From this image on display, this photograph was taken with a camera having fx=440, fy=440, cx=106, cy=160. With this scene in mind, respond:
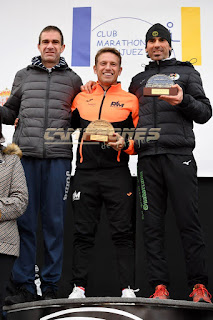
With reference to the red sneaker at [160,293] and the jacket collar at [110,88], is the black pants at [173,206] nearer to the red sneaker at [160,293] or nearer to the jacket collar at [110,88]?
the red sneaker at [160,293]

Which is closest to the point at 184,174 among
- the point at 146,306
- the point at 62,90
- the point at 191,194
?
the point at 191,194

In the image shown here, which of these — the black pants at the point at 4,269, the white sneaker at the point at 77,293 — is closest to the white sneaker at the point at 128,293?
the white sneaker at the point at 77,293

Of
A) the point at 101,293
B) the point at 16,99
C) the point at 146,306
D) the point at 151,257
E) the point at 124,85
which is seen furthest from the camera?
the point at 124,85

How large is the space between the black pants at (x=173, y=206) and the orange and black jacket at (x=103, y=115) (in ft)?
0.69

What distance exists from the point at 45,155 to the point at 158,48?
96 centimetres

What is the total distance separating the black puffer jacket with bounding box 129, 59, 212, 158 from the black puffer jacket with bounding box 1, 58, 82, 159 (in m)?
0.46

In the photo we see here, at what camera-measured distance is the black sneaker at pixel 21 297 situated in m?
2.40

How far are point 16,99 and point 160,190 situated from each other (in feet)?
3.69

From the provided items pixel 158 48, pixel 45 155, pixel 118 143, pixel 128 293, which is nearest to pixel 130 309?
pixel 128 293

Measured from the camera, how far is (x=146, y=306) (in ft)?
6.93

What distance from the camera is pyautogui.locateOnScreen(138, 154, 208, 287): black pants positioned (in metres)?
2.39

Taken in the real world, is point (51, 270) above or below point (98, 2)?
below

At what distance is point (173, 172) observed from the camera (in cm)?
249

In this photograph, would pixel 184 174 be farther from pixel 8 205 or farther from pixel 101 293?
pixel 101 293
